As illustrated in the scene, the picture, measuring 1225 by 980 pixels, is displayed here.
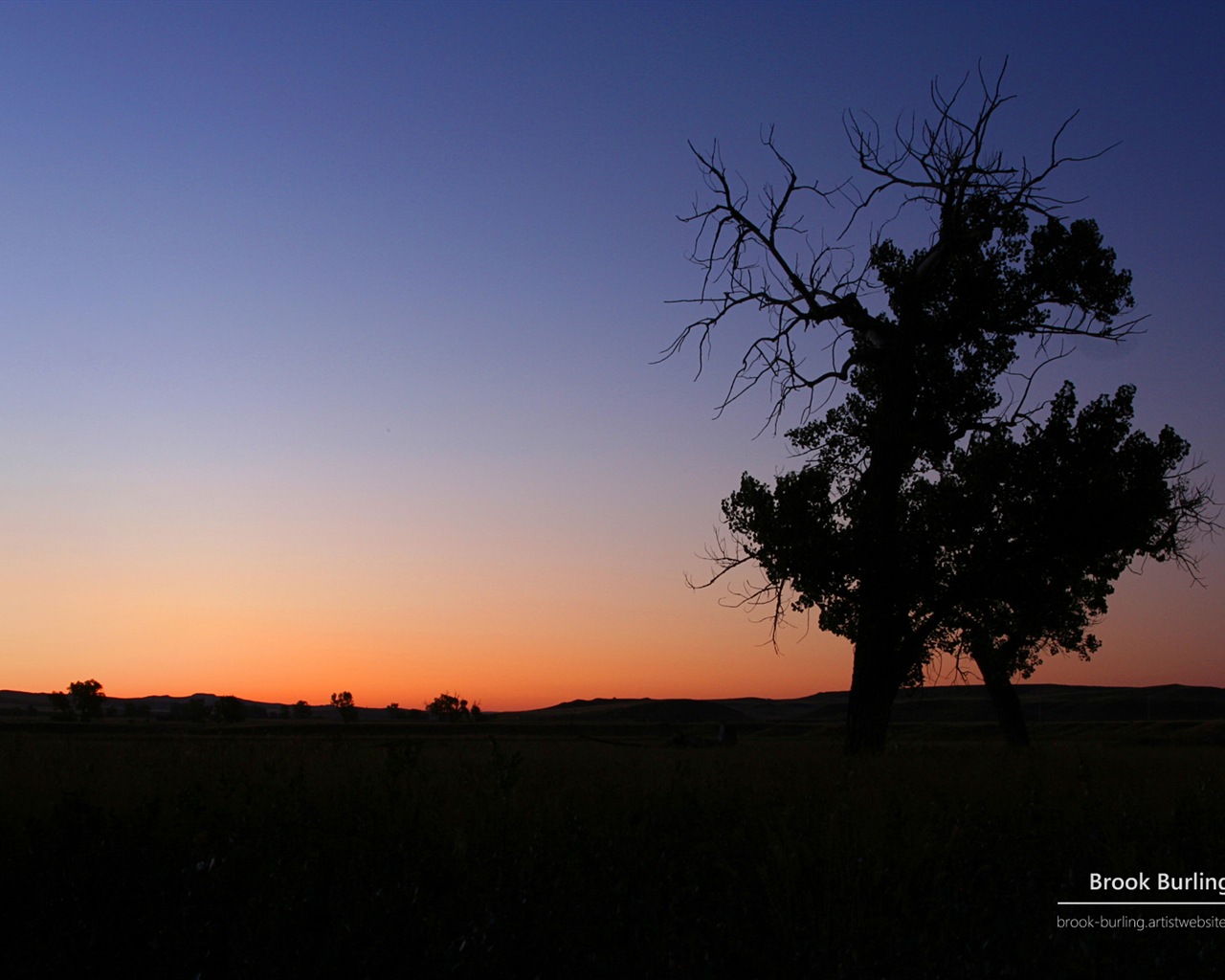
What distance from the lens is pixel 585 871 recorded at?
668 centimetres

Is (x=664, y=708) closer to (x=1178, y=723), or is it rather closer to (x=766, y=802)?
(x=1178, y=723)

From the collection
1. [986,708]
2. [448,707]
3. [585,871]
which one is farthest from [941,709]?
[585,871]

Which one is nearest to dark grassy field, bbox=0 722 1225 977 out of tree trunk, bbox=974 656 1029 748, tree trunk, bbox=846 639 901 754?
tree trunk, bbox=846 639 901 754

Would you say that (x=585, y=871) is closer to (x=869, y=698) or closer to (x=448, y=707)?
(x=869, y=698)

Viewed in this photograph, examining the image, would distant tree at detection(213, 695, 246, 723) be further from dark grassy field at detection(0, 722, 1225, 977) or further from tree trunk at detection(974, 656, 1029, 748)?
dark grassy field at detection(0, 722, 1225, 977)

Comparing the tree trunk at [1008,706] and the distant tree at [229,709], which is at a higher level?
the tree trunk at [1008,706]

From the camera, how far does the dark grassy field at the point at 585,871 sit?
5.24 m

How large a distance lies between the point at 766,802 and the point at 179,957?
507cm

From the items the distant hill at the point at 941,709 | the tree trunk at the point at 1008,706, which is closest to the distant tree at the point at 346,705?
the distant hill at the point at 941,709

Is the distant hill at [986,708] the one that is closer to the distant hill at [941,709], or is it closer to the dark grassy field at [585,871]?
the distant hill at [941,709]

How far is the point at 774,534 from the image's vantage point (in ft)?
55.1

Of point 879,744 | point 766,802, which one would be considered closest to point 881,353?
point 879,744

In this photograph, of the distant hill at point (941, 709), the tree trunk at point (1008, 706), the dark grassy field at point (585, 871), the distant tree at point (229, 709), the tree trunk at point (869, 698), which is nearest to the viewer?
the dark grassy field at point (585, 871)

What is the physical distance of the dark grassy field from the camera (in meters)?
5.24
